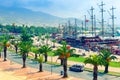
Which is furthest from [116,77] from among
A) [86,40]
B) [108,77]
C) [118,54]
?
[86,40]

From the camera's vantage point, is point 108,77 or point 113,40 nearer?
point 108,77

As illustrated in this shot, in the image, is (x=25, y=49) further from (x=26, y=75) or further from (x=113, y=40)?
(x=113, y=40)

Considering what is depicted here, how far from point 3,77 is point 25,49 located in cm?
1668

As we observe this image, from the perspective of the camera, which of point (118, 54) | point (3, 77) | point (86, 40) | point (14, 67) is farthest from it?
point (86, 40)

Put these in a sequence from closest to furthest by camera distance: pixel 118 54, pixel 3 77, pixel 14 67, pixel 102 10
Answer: pixel 3 77 < pixel 14 67 < pixel 118 54 < pixel 102 10

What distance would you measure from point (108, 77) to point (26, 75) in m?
19.3

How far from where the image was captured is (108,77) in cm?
6512

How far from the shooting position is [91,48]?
140 m

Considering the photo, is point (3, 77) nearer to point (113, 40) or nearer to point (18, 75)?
point (18, 75)

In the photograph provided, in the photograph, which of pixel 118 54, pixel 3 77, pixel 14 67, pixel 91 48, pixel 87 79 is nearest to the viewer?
pixel 87 79

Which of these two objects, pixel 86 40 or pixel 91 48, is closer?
pixel 91 48

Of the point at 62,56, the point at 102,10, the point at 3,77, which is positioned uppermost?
the point at 102,10

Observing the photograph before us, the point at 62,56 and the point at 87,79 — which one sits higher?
the point at 62,56

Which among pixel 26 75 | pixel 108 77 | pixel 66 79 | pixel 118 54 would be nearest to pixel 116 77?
pixel 108 77
